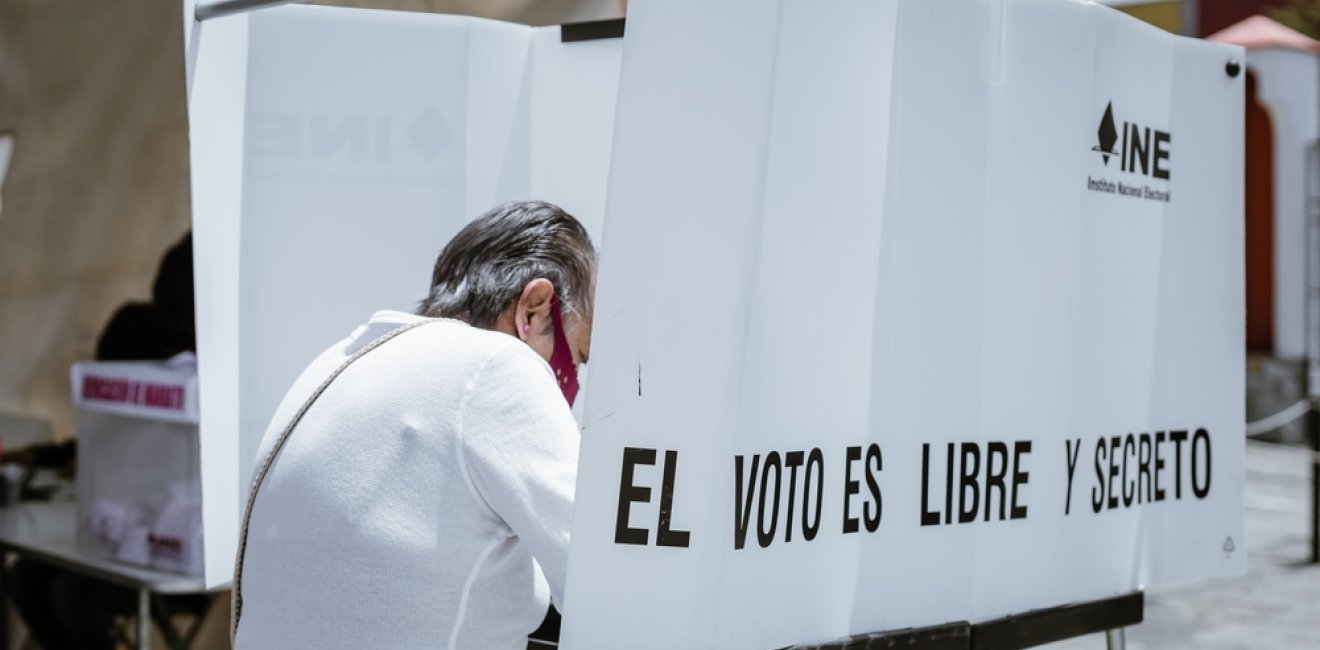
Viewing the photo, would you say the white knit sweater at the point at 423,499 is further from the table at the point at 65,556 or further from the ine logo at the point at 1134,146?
the table at the point at 65,556

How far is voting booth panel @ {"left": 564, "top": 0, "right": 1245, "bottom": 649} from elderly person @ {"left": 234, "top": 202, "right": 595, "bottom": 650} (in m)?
0.14

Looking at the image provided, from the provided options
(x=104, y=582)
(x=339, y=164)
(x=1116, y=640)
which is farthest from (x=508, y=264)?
(x=104, y=582)

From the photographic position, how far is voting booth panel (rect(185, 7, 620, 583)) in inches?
89.8

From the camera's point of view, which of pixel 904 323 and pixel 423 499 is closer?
pixel 423 499

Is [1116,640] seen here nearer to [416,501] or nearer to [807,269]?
[807,269]

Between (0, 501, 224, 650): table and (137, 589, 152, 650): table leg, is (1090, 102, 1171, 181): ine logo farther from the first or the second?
(137, 589, 152, 650): table leg

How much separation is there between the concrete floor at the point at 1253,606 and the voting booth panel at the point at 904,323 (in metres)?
3.15

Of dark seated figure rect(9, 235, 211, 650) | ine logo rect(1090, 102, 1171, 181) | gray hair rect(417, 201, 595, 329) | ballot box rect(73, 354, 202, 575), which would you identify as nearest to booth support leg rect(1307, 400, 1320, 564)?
ine logo rect(1090, 102, 1171, 181)

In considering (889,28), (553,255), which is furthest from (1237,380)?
(553,255)

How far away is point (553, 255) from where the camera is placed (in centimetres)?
188

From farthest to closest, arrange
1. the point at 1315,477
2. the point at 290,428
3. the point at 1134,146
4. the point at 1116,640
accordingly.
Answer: the point at 1315,477 < the point at 1116,640 < the point at 1134,146 < the point at 290,428

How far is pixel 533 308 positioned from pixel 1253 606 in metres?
5.09

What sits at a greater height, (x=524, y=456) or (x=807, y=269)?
(x=807, y=269)

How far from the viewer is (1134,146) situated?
2104mm
